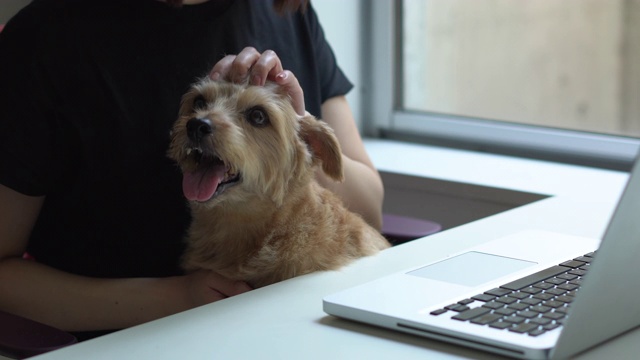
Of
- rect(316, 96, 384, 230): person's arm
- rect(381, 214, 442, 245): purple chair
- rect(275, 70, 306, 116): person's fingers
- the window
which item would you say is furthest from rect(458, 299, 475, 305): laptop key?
the window

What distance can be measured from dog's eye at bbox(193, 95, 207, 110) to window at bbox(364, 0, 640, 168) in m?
1.29

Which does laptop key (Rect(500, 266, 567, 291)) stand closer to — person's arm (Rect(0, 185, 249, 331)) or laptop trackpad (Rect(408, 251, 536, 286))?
laptop trackpad (Rect(408, 251, 536, 286))

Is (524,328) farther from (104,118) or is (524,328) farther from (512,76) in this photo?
(512,76)

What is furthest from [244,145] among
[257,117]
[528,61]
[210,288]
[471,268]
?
[528,61]

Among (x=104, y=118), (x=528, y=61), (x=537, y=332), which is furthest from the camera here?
(x=528, y=61)

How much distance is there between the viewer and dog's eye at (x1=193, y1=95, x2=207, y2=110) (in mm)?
1386

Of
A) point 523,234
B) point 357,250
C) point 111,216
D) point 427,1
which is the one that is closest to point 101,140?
point 111,216

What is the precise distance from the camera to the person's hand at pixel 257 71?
1.34 meters

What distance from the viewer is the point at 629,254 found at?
88 cm

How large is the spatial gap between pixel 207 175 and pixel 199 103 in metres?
0.14

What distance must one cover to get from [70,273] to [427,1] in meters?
1.52

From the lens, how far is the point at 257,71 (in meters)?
1.34

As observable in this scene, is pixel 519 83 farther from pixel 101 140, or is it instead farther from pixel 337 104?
pixel 101 140

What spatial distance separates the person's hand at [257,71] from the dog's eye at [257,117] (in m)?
0.04
